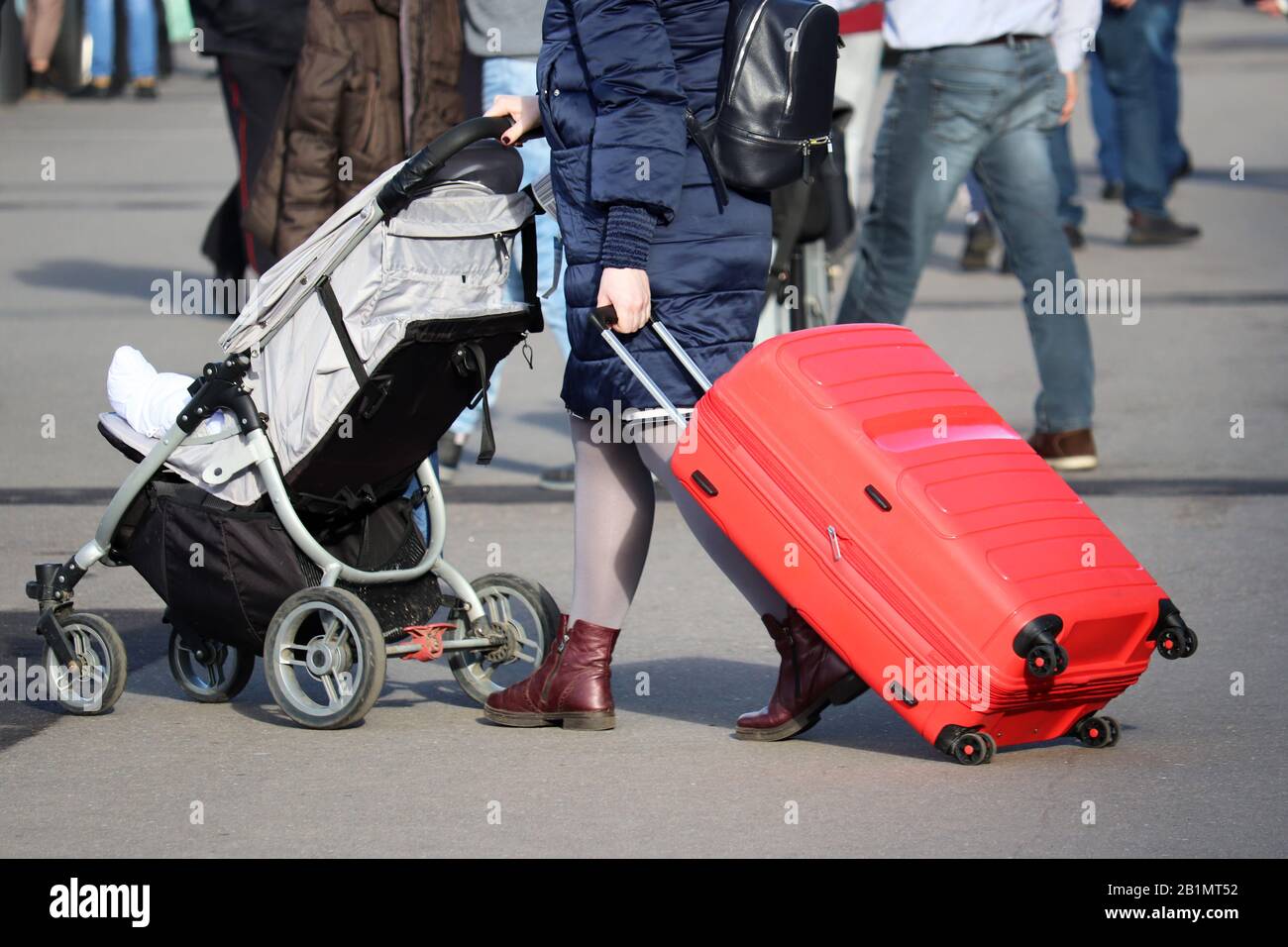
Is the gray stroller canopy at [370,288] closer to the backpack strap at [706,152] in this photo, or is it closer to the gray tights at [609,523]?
the gray tights at [609,523]

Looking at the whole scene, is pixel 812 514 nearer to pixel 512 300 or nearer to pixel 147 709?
pixel 512 300

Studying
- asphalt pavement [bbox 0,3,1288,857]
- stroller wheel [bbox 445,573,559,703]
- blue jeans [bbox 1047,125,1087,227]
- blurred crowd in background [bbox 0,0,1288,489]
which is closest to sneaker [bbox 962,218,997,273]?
blue jeans [bbox 1047,125,1087,227]

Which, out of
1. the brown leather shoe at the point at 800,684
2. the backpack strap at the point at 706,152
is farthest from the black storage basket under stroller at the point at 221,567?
the backpack strap at the point at 706,152

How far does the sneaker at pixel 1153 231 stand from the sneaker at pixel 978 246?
40.7 inches

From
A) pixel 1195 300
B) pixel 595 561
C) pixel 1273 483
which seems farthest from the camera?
pixel 1195 300

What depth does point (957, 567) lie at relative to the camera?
4.38 meters

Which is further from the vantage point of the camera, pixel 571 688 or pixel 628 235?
pixel 571 688

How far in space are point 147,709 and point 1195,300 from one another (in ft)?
24.3

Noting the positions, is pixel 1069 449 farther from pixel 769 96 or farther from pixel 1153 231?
pixel 1153 231

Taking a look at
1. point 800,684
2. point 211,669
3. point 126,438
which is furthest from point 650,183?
point 211,669

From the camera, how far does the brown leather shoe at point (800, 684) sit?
4746 mm

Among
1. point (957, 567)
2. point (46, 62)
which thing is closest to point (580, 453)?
point (957, 567)

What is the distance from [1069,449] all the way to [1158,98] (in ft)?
24.1

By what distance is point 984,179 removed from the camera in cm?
788
